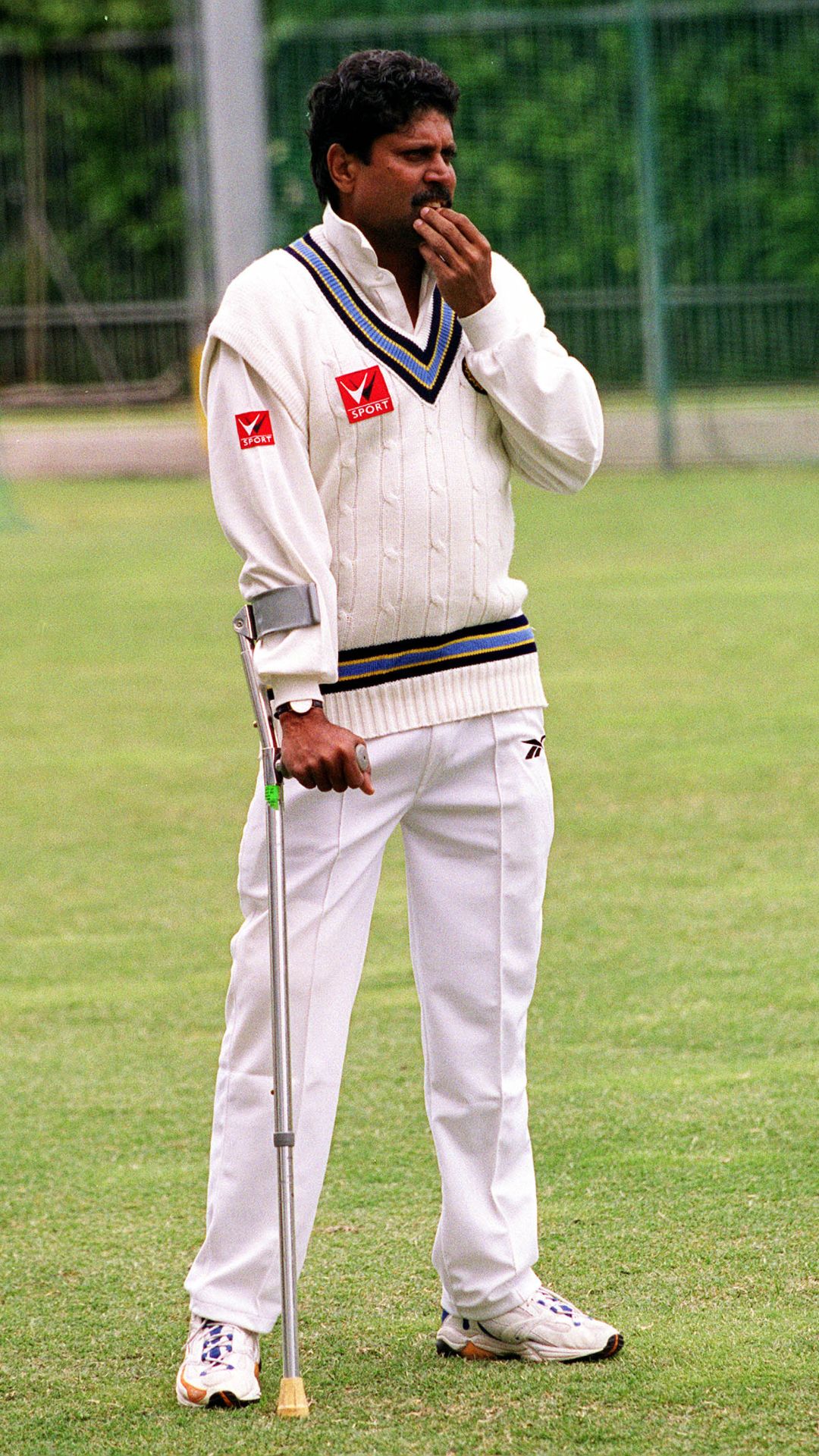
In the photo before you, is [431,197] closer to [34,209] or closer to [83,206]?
[34,209]

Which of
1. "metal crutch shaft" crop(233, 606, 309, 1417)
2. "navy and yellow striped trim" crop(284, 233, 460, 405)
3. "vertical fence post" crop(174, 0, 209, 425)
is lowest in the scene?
"metal crutch shaft" crop(233, 606, 309, 1417)

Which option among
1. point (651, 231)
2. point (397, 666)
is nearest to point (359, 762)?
point (397, 666)

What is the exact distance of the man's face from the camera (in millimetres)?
3164

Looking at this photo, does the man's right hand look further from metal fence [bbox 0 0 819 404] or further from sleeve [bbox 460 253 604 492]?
metal fence [bbox 0 0 819 404]

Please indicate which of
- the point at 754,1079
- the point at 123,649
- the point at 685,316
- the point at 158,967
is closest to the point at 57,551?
the point at 123,649

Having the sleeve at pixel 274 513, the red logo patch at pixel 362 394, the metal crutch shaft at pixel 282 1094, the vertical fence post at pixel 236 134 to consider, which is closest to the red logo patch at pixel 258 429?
the sleeve at pixel 274 513

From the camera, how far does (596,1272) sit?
3729mm

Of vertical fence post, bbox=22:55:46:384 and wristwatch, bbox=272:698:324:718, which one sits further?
vertical fence post, bbox=22:55:46:384

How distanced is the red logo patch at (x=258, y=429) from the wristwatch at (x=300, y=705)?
37 centimetres

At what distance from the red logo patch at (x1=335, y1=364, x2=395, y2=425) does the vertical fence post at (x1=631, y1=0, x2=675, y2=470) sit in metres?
15.1

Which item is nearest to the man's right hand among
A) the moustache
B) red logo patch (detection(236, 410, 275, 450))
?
red logo patch (detection(236, 410, 275, 450))

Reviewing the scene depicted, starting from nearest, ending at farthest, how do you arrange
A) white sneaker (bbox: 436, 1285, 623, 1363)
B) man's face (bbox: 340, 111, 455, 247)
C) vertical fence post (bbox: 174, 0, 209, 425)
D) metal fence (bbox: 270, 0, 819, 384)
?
1. man's face (bbox: 340, 111, 455, 247)
2. white sneaker (bbox: 436, 1285, 623, 1363)
3. metal fence (bbox: 270, 0, 819, 384)
4. vertical fence post (bbox: 174, 0, 209, 425)

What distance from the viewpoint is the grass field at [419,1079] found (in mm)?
3238

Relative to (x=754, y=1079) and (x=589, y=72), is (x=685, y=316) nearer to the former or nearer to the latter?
(x=589, y=72)
